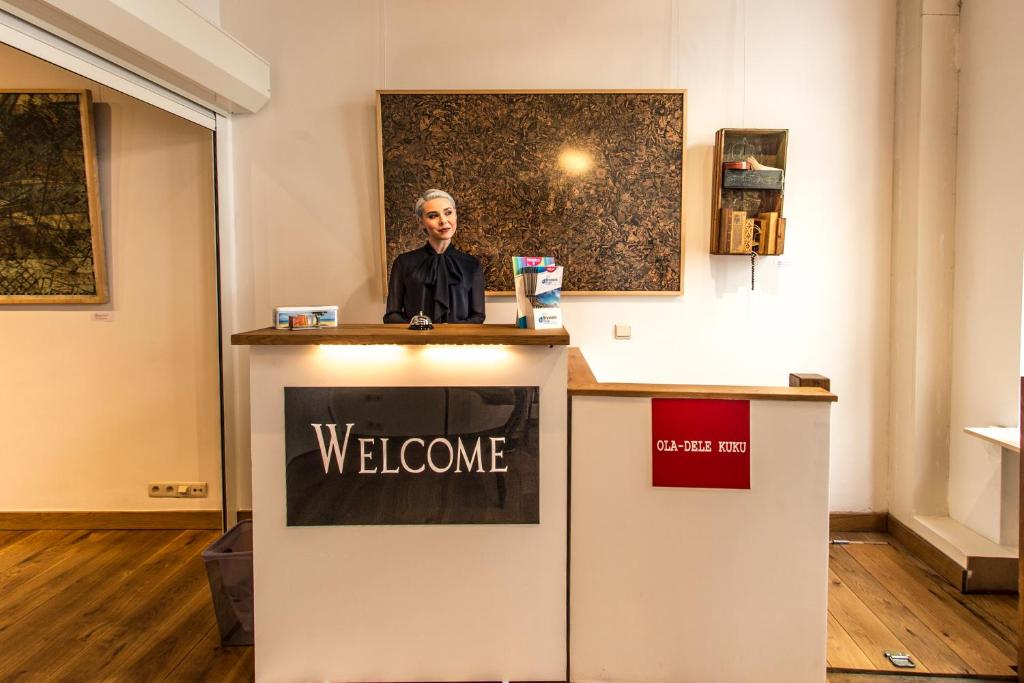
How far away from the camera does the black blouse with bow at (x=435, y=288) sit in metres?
3.04

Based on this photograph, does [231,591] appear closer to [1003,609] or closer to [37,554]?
[37,554]

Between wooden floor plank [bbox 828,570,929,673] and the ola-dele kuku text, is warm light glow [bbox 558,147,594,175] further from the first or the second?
wooden floor plank [bbox 828,570,929,673]

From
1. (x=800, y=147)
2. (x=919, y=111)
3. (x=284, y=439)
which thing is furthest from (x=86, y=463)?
(x=919, y=111)

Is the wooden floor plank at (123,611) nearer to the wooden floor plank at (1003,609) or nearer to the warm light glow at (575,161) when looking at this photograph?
the warm light glow at (575,161)

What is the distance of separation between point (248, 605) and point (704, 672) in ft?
5.70

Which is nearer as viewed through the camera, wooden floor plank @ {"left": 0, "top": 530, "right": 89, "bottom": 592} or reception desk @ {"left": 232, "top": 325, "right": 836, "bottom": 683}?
reception desk @ {"left": 232, "top": 325, "right": 836, "bottom": 683}

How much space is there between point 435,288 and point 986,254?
2.75 metres

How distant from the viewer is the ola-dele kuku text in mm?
2057

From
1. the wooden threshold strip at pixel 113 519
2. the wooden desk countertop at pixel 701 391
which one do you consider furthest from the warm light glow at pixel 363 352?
the wooden threshold strip at pixel 113 519

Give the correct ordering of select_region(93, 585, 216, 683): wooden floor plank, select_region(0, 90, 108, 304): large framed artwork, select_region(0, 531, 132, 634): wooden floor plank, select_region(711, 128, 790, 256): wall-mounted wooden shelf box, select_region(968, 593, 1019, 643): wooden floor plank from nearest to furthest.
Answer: select_region(93, 585, 216, 683): wooden floor plank < select_region(968, 593, 1019, 643): wooden floor plank < select_region(0, 531, 132, 634): wooden floor plank < select_region(0, 90, 108, 304): large framed artwork < select_region(711, 128, 790, 256): wall-mounted wooden shelf box

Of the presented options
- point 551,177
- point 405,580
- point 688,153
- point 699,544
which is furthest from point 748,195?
point 405,580

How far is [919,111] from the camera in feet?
10.9

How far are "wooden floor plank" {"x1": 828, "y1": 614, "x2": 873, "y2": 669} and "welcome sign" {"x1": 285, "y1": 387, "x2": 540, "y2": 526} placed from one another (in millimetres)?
1352

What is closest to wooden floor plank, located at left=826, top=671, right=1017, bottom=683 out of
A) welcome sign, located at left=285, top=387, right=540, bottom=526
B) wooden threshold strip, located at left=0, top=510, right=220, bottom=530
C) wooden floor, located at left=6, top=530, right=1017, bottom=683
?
wooden floor, located at left=6, top=530, right=1017, bottom=683
